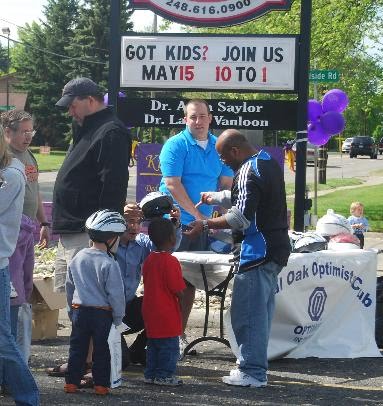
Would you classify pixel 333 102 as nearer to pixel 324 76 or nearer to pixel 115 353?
pixel 324 76

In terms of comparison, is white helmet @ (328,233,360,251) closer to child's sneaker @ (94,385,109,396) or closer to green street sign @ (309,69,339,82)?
child's sneaker @ (94,385,109,396)

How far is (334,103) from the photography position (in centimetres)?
1358

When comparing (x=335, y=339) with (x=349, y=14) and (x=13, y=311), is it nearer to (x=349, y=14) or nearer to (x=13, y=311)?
(x=13, y=311)

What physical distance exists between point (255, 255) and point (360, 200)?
22.1 metres

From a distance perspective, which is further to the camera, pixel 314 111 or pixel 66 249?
pixel 314 111

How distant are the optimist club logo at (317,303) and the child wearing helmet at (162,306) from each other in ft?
4.55

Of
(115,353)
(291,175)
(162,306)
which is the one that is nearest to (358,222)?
(162,306)

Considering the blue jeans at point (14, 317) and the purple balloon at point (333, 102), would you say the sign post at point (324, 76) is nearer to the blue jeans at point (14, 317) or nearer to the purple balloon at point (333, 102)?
the purple balloon at point (333, 102)

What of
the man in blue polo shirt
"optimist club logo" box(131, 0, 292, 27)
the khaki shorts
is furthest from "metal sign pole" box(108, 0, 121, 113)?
the khaki shorts

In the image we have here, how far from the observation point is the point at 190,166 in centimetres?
771

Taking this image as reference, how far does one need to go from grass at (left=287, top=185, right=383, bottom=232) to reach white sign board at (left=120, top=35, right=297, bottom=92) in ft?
37.0

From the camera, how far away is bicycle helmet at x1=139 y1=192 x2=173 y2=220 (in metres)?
6.86

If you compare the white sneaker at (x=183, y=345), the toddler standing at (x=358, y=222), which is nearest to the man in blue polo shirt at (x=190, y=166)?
the white sneaker at (x=183, y=345)

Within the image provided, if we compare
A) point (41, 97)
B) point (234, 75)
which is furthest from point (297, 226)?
point (41, 97)
